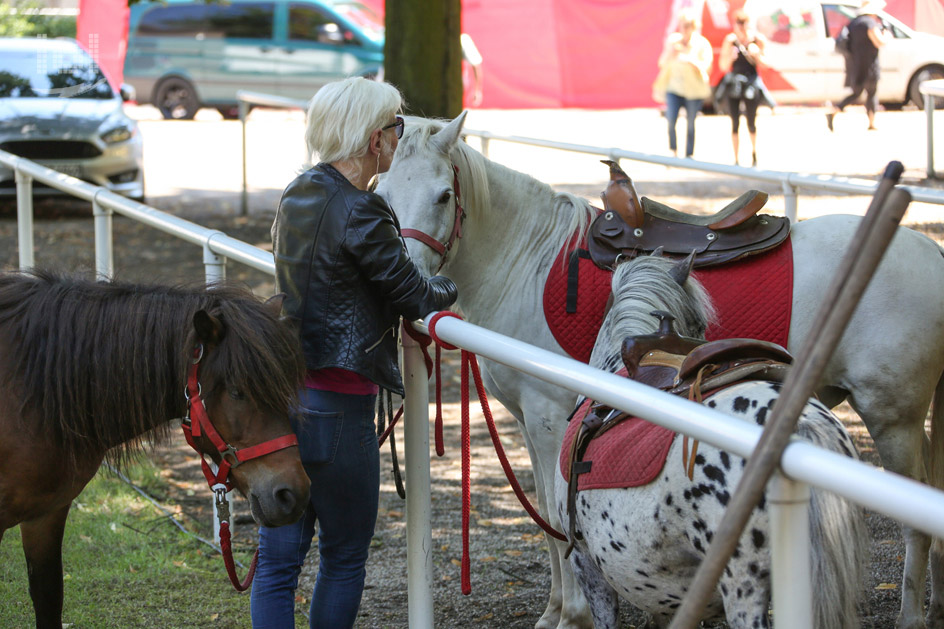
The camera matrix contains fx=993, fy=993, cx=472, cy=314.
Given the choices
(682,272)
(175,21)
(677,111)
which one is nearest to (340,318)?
(682,272)

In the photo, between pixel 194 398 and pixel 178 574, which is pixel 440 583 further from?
pixel 194 398

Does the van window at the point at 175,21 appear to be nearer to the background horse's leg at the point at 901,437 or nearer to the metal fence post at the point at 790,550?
the background horse's leg at the point at 901,437

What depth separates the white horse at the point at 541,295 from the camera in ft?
10.9

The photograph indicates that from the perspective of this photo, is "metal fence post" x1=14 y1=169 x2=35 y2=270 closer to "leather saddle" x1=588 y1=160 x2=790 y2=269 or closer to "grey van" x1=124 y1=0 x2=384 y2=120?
"leather saddle" x1=588 y1=160 x2=790 y2=269

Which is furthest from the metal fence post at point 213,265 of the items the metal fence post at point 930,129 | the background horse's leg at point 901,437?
the metal fence post at point 930,129

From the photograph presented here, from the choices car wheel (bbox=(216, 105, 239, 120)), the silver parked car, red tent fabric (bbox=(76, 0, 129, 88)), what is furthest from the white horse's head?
red tent fabric (bbox=(76, 0, 129, 88))

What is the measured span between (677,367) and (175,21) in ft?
64.5

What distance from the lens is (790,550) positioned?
1.38 m

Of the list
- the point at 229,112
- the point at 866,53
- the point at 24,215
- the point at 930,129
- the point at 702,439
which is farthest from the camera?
the point at 229,112

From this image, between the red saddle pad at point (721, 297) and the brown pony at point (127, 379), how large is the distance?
1.38 meters

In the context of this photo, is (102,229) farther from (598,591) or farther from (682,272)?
(598,591)

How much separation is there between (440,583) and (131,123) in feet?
28.7

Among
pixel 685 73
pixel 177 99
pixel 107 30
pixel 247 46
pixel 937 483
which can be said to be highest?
pixel 107 30

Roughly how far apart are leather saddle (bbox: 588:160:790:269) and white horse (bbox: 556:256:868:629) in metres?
1.06
